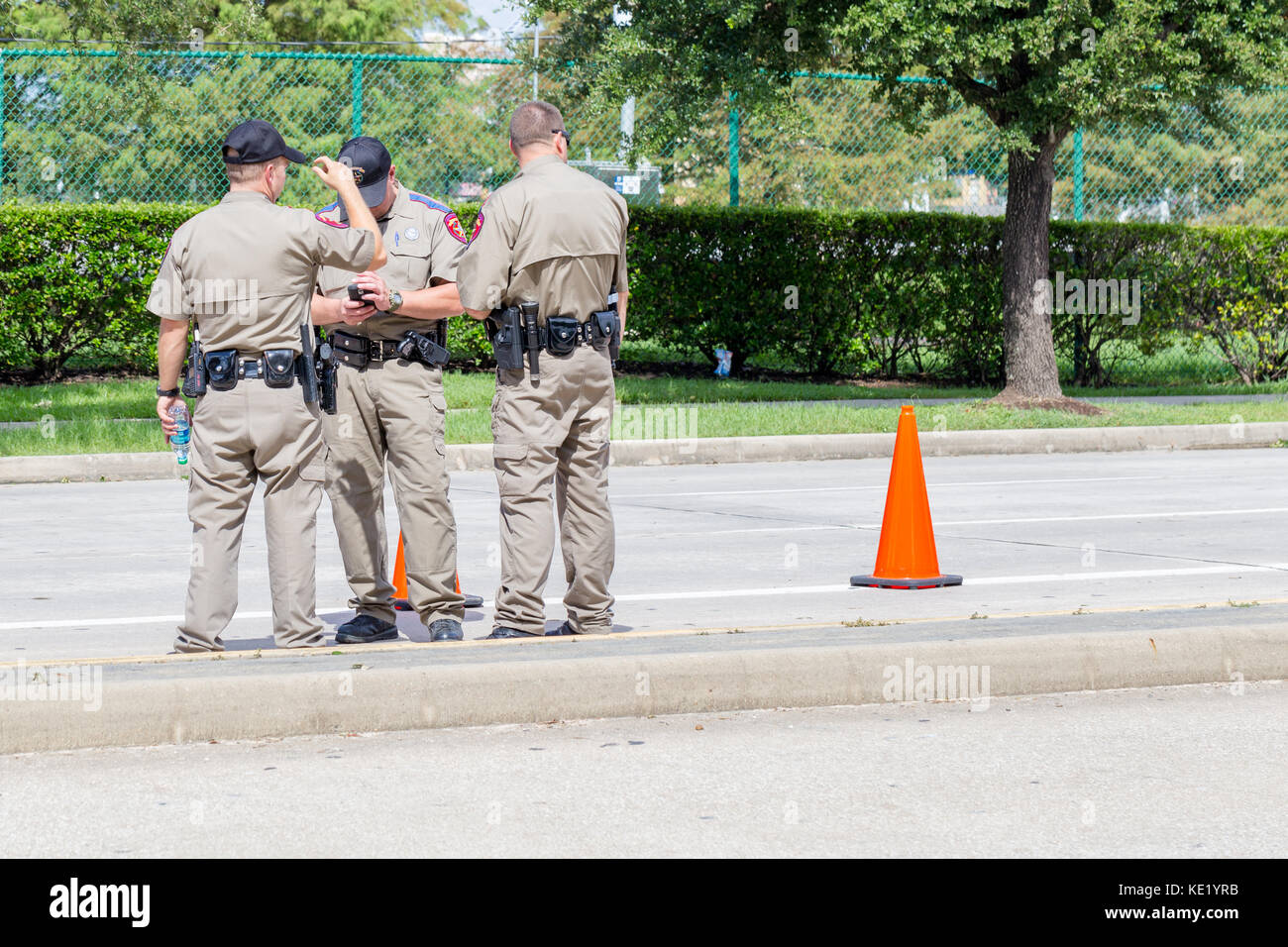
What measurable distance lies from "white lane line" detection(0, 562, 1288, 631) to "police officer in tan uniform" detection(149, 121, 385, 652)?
139cm

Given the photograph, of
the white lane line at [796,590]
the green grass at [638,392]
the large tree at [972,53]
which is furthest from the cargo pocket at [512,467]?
the large tree at [972,53]

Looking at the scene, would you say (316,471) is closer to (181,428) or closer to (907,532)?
(181,428)

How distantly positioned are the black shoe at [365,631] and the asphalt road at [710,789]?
124cm

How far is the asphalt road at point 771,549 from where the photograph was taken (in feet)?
25.4

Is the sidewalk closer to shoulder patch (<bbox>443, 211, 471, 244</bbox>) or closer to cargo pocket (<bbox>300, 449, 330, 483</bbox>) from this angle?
cargo pocket (<bbox>300, 449, 330, 483</bbox>)

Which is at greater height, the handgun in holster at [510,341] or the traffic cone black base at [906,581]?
the handgun in holster at [510,341]

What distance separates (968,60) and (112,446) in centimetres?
824

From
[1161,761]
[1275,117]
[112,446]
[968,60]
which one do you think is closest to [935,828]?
[1161,761]

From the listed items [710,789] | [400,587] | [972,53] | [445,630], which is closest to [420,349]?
[445,630]

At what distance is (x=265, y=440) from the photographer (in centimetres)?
624

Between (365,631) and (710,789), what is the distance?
7.34ft

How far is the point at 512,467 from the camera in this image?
6.66 metres

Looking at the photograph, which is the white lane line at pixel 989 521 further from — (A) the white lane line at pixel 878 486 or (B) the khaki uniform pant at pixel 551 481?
(B) the khaki uniform pant at pixel 551 481

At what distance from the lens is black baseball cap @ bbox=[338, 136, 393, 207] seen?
6.69 m
